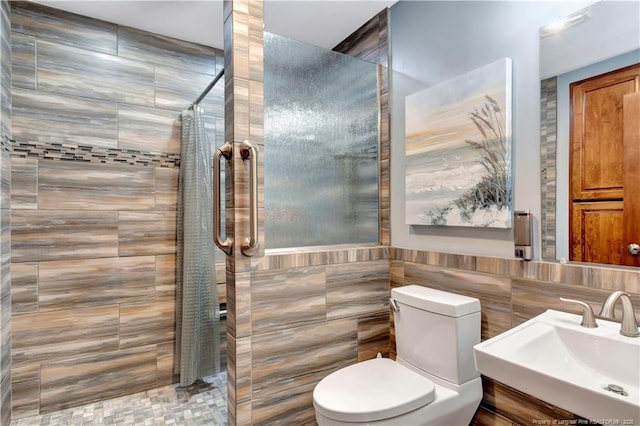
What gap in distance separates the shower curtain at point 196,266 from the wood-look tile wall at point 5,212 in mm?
878

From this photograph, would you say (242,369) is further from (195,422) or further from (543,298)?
(543,298)

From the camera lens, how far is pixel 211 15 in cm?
219

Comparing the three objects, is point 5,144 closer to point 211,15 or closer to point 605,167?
point 211,15

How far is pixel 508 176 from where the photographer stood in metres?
1.53

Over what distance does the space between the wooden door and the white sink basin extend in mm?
281

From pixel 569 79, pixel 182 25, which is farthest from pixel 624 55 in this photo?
pixel 182 25

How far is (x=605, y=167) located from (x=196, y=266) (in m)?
2.15

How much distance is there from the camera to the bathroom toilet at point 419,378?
1334 millimetres

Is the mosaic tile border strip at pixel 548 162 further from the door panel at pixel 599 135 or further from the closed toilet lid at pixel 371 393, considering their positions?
the closed toilet lid at pixel 371 393

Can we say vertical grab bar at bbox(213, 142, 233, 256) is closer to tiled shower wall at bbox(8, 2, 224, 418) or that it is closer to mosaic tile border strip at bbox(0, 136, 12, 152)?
tiled shower wall at bbox(8, 2, 224, 418)

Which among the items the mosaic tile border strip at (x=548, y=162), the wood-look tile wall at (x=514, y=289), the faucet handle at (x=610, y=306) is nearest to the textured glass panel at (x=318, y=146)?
the wood-look tile wall at (x=514, y=289)

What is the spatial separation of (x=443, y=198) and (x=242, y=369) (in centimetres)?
128

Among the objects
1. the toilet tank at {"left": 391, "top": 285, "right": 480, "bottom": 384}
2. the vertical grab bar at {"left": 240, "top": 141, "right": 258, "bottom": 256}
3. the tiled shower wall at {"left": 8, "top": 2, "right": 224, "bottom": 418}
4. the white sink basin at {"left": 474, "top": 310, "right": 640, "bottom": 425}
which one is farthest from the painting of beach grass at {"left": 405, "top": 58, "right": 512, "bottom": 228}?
the tiled shower wall at {"left": 8, "top": 2, "right": 224, "bottom": 418}

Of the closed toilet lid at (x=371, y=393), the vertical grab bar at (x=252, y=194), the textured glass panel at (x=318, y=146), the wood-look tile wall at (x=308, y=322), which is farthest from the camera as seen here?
the textured glass panel at (x=318, y=146)
